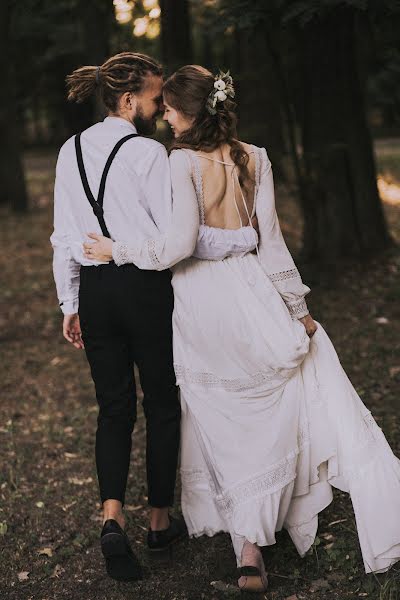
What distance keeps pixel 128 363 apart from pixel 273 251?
Result: 835 mm

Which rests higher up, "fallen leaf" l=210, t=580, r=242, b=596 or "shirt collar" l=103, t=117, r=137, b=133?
"shirt collar" l=103, t=117, r=137, b=133

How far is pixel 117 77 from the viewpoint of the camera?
12.4ft

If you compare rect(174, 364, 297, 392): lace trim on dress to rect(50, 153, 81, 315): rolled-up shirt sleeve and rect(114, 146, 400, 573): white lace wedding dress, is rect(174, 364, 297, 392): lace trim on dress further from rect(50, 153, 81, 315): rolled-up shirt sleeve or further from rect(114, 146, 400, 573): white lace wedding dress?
rect(50, 153, 81, 315): rolled-up shirt sleeve

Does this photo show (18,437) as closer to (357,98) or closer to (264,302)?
(264,302)

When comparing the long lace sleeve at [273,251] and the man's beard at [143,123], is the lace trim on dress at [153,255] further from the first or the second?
the man's beard at [143,123]

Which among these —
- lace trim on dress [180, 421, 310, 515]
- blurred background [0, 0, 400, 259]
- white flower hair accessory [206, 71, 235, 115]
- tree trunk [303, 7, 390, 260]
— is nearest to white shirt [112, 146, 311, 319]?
white flower hair accessory [206, 71, 235, 115]

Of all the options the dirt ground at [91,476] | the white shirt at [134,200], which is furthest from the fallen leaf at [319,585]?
the white shirt at [134,200]

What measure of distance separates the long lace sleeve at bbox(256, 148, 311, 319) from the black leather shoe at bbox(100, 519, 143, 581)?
3.98 ft

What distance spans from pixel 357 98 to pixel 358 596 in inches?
245

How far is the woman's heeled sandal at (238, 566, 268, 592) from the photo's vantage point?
147 inches

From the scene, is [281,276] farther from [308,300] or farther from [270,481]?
[308,300]

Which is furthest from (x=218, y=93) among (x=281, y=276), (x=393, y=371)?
(x=393, y=371)

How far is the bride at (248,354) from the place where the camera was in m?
3.70

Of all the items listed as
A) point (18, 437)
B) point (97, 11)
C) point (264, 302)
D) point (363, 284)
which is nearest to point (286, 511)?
point (264, 302)
